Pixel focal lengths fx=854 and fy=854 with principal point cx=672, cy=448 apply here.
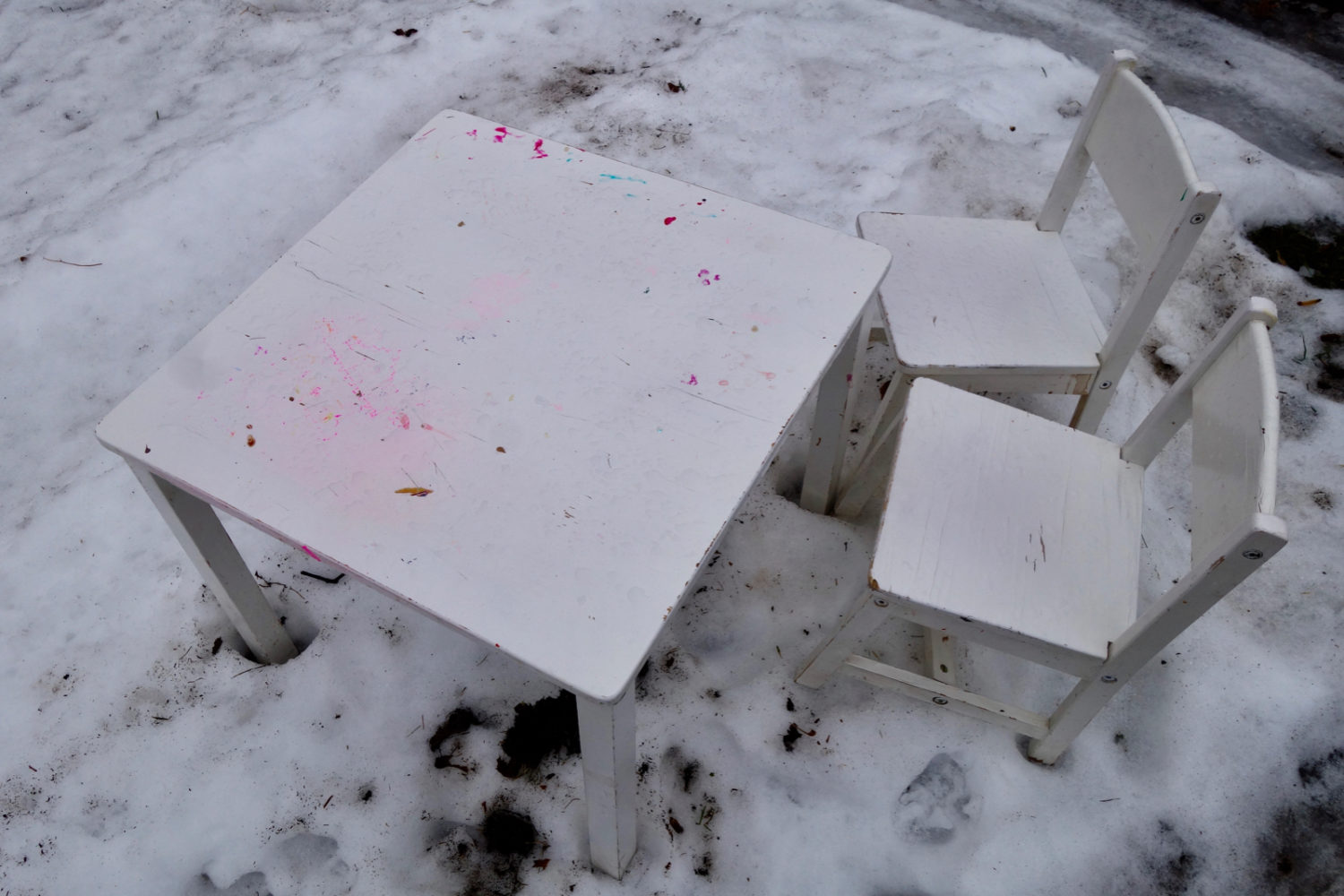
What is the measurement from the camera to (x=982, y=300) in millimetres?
1669

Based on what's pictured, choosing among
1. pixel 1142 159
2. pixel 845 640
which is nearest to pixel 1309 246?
pixel 1142 159

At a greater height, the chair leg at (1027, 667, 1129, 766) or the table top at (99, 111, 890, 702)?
the table top at (99, 111, 890, 702)

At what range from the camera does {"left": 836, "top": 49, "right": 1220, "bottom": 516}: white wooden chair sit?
1421 millimetres

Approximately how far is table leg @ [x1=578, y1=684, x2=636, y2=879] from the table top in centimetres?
15

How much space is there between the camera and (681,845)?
4.77 feet

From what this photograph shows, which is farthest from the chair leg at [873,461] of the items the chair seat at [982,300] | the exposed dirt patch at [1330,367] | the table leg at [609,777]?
the exposed dirt patch at [1330,367]

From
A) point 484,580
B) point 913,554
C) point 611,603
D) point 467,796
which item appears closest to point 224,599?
point 467,796

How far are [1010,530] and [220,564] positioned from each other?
4.16 ft

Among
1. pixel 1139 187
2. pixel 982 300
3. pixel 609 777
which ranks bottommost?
pixel 609 777

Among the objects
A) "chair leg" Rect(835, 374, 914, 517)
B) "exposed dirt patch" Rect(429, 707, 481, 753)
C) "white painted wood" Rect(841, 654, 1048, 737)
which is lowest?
"exposed dirt patch" Rect(429, 707, 481, 753)

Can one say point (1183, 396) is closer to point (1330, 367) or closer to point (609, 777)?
point (609, 777)

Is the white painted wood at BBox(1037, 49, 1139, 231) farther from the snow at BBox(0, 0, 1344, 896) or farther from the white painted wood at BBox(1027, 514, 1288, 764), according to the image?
the white painted wood at BBox(1027, 514, 1288, 764)

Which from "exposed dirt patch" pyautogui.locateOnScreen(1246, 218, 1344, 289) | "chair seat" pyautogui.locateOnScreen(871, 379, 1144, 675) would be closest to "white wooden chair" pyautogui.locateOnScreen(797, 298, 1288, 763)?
"chair seat" pyautogui.locateOnScreen(871, 379, 1144, 675)

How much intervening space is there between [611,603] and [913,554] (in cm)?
56
